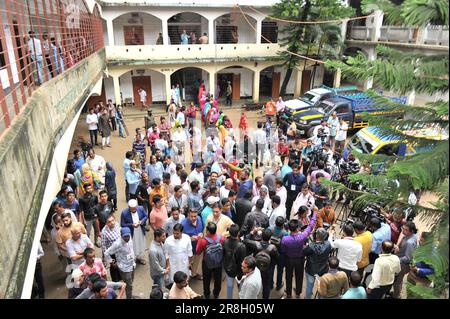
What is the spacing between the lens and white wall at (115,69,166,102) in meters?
21.3

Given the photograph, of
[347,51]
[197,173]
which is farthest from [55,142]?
[347,51]

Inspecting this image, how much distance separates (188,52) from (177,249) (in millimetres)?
17172

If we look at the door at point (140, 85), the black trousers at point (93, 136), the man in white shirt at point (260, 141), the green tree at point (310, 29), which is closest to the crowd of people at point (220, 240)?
the man in white shirt at point (260, 141)

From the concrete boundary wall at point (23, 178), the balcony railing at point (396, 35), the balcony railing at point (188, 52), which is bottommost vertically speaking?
the concrete boundary wall at point (23, 178)

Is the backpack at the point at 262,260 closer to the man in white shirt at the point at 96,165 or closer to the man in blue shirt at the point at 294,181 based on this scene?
the man in blue shirt at the point at 294,181

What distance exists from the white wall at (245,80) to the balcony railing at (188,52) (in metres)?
2.39

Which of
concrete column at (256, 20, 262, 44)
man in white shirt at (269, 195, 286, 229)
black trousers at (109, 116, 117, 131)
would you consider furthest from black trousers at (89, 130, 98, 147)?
concrete column at (256, 20, 262, 44)

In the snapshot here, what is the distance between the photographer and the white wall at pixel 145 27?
2053 centimetres

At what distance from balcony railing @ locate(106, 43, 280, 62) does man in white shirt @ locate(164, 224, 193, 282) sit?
16379 mm

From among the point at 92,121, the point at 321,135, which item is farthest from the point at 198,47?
the point at 321,135

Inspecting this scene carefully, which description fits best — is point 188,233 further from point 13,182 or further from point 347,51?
point 347,51

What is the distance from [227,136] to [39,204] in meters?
6.54

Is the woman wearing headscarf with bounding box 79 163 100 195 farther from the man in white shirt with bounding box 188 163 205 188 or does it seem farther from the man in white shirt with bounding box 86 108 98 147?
the man in white shirt with bounding box 86 108 98 147

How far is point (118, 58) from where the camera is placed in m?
19.3
